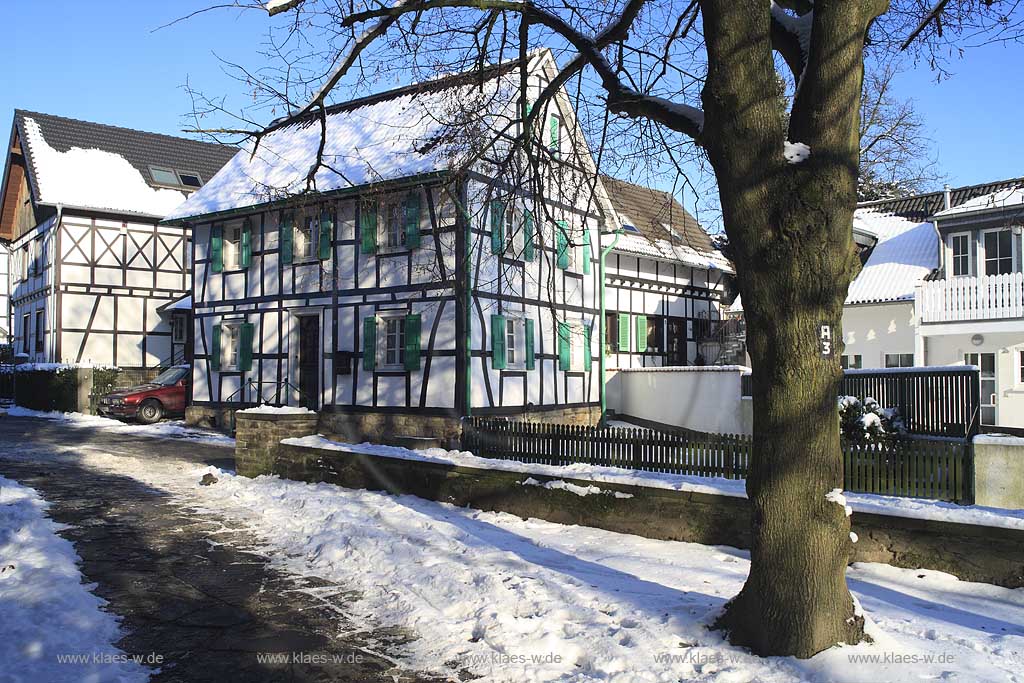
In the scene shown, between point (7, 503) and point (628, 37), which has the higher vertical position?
point (628, 37)

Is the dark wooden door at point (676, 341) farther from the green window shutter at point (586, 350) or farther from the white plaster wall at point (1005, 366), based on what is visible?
the white plaster wall at point (1005, 366)

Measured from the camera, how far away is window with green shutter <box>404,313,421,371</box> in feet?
55.3

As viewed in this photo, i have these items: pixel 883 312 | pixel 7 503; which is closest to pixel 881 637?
pixel 7 503

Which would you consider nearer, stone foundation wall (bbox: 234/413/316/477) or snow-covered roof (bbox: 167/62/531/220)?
stone foundation wall (bbox: 234/413/316/477)

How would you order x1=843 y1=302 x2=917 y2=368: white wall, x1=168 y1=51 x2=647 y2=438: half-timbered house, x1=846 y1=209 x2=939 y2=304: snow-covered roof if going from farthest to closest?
x1=846 y1=209 x2=939 y2=304: snow-covered roof → x1=843 y1=302 x2=917 y2=368: white wall → x1=168 y1=51 x2=647 y2=438: half-timbered house

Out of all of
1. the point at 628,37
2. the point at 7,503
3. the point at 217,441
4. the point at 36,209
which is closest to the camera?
the point at 628,37

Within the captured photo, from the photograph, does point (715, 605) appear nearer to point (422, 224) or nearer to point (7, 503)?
point (7, 503)

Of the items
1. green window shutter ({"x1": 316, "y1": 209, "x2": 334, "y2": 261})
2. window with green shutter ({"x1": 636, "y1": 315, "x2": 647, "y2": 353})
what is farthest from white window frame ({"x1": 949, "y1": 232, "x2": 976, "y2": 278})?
green window shutter ({"x1": 316, "y1": 209, "x2": 334, "y2": 261})

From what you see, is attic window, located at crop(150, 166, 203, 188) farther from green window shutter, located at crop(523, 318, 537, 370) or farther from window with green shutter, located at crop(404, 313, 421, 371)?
green window shutter, located at crop(523, 318, 537, 370)

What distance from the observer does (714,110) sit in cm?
495

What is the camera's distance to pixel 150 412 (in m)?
23.1

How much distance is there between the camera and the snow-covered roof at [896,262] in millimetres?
21547

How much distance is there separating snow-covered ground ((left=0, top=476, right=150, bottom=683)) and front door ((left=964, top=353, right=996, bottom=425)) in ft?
65.4

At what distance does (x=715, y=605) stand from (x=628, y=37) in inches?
195
